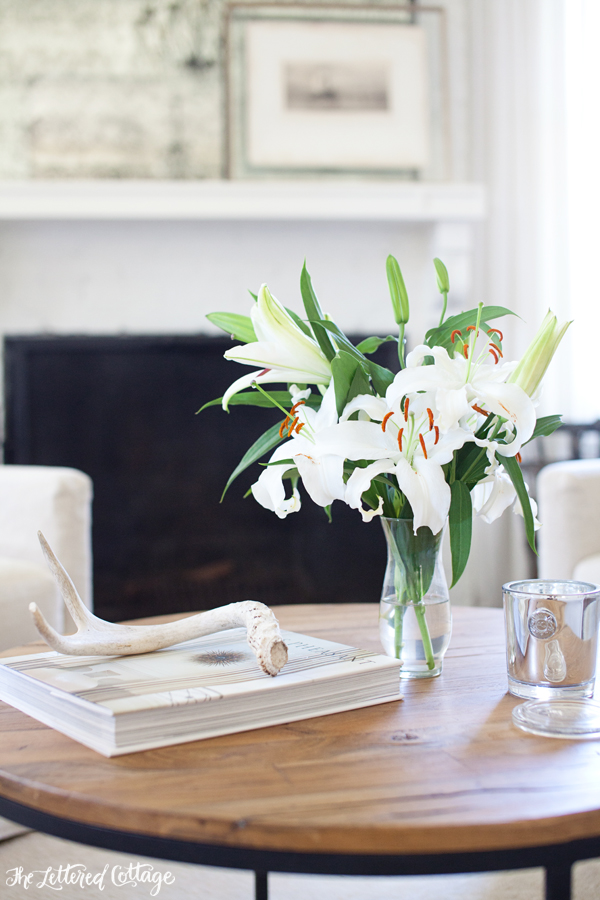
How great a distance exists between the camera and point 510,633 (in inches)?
30.6

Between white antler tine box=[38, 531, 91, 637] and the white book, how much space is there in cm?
4

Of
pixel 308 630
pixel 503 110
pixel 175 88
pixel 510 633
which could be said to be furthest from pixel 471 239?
pixel 510 633

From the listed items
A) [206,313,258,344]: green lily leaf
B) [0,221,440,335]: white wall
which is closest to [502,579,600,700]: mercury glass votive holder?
[206,313,258,344]: green lily leaf

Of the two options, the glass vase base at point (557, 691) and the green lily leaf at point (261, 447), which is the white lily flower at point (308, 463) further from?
the glass vase base at point (557, 691)

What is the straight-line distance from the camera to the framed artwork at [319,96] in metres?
2.96

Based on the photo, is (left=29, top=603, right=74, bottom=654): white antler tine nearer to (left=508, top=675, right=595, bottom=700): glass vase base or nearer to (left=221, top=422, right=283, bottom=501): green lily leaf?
(left=221, top=422, right=283, bottom=501): green lily leaf

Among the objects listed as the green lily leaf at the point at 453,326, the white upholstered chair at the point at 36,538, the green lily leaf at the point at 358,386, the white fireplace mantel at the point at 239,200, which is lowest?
the white upholstered chair at the point at 36,538

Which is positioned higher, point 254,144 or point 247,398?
point 254,144

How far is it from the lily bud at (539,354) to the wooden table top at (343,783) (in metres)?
0.32

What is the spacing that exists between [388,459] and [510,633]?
0.21 meters

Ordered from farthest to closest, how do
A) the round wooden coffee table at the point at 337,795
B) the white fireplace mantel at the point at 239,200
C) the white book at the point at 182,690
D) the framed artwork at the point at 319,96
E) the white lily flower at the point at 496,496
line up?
the framed artwork at the point at 319,96
the white fireplace mantel at the point at 239,200
the white lily flower at the point at 496,496
the white book at the point at 182,690
the round wooden coffee table at the point at 337,795

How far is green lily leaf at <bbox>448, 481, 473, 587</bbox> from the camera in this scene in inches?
31.0

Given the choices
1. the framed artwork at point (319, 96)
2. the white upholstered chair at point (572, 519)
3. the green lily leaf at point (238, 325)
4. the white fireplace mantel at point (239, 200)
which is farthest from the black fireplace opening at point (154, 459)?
the green lily leaf at point (238, 325)

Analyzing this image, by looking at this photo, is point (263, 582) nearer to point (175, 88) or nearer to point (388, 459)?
point (175, 88)
